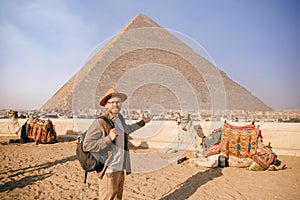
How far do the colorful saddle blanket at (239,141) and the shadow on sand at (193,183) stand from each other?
17.4 inches

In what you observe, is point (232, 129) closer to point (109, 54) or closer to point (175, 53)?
point (109, 54)

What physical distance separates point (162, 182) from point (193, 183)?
0.46 metres

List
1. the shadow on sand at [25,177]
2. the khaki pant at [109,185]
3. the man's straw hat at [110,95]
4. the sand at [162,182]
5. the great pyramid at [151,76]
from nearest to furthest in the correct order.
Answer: the khaki pant at [109,185], the man's straw hat at [110,95], the sand at [162,182], the shadow on sand at [25,177], the great pyramid at [151,76]

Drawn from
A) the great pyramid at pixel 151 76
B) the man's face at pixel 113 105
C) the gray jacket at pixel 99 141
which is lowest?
the gray jacket at pixel 99 141

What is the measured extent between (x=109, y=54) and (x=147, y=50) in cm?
1702

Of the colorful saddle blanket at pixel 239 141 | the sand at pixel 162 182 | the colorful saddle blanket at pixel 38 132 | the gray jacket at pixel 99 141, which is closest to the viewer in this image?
the gray jacket at pixel 99 141

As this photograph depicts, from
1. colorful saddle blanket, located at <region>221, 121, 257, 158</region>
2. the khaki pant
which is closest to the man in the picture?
the khaki pant

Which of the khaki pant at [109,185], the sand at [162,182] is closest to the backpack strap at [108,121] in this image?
the khaki pant at [109,185]

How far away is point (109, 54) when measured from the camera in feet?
243

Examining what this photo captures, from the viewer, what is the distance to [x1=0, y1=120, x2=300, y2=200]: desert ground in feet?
10.8

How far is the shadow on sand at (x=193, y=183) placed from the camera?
330cm

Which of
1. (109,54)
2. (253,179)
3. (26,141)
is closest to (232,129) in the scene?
(253,179)

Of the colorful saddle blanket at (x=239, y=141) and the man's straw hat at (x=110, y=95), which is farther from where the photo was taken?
the colorful saddle blanket at (x=239, y=141)

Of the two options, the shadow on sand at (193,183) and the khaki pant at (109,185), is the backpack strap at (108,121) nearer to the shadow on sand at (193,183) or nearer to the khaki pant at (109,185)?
the khaki pant at (109,185)
